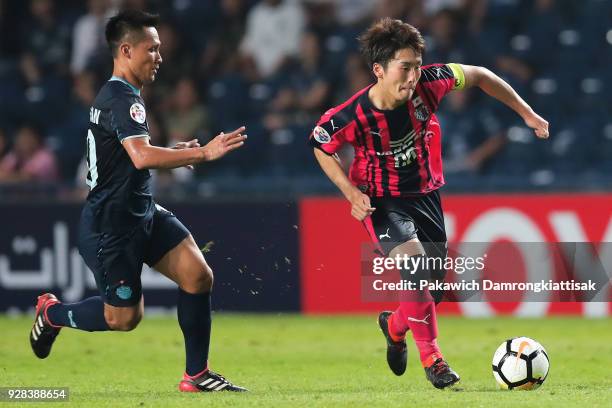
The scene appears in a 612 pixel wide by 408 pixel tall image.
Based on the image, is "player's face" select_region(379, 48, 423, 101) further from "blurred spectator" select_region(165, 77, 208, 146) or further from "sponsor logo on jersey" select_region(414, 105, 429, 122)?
"blurred spectator" select_region(165, 77, 208, 146)

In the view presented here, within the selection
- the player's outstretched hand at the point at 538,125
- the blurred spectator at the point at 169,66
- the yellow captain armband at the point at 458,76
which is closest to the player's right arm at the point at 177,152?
the yellow captain armband at the point at 458,76

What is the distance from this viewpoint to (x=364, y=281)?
11453mm

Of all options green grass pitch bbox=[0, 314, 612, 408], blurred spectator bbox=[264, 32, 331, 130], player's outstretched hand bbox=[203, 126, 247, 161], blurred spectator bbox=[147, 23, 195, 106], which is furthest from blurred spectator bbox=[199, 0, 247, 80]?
player's outstretched hand bbox=[203, 126, 247, 161]

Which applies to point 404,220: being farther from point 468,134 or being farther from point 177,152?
point 468,134

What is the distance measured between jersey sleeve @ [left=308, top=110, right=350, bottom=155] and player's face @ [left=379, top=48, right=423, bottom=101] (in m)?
0.37

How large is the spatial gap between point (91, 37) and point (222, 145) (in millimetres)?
8193

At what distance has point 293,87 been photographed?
13.3 m

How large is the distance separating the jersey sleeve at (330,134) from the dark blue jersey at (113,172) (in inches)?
39.5

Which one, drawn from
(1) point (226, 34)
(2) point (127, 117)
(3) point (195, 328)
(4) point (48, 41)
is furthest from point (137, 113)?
(4) point (48, 41)

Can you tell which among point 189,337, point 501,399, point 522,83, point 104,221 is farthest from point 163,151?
point 522,83

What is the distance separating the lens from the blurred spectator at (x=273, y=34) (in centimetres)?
1383

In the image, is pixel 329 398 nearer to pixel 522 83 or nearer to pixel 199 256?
pixel 199 256

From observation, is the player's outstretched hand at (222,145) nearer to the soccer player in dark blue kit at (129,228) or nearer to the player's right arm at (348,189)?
the soccer player in dark blue kit at (129,228)

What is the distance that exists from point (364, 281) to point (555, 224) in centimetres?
180
